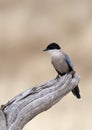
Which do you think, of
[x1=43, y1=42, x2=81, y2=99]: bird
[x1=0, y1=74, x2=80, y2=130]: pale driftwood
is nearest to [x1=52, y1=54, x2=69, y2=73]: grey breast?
[x1=43, y1=42, x2=81, y2=99]: bird

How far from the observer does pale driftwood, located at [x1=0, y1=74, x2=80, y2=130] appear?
2.05 meters

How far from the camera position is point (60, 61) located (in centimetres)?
261

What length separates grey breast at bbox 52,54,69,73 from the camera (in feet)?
8.44

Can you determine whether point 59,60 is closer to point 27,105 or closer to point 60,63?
point 60,63

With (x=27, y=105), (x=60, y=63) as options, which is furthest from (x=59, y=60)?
(x=27, y=105)

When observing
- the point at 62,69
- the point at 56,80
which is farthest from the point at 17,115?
the point at 62,69

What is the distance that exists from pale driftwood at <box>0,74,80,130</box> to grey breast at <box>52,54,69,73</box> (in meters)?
0.39

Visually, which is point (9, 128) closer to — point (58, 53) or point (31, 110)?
point (31, 110)

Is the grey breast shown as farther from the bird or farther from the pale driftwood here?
the pale driftwood

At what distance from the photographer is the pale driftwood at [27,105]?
6.74 ft

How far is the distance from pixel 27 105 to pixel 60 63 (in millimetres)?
561

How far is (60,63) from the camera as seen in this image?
8.55ft

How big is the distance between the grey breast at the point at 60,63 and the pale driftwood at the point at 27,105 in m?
0.39

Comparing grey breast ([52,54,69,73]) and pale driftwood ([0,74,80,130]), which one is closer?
pale driftwood ([0,74,80,130])
